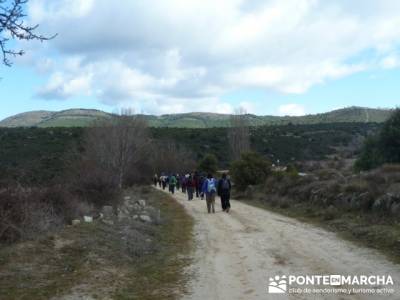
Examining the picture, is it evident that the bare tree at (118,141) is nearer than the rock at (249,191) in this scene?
No

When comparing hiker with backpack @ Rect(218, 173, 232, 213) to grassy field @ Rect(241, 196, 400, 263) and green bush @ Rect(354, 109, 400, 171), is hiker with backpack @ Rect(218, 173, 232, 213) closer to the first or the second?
grassy field @ Rect(241, 196, 400, 263)

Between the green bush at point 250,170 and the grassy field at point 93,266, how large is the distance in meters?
23.0

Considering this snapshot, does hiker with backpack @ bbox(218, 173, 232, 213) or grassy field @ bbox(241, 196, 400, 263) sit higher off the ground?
hiker with backpack @ bbox(218, 173, 232, 213)

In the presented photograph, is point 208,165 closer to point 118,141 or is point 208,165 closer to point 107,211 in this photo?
point 118,141

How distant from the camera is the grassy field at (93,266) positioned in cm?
891

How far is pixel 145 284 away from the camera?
31.6ft

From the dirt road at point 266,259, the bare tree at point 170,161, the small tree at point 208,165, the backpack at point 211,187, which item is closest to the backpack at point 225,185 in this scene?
the backpack at point 211,187

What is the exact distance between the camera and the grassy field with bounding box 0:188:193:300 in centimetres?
891

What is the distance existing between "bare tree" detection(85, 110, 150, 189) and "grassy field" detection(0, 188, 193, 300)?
44.2 metres

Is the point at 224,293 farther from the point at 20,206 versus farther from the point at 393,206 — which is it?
the point at 393,206

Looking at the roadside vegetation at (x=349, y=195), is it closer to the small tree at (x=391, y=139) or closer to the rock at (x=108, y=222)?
the small tree at (x=391, y=139)

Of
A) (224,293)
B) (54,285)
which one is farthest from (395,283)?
(54,285)

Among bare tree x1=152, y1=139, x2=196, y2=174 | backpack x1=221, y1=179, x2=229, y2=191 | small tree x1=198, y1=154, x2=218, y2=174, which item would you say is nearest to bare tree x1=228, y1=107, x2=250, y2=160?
small tree x1=198, y1=154, x2=218, y2=174

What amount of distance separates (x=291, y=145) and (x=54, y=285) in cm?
8985
